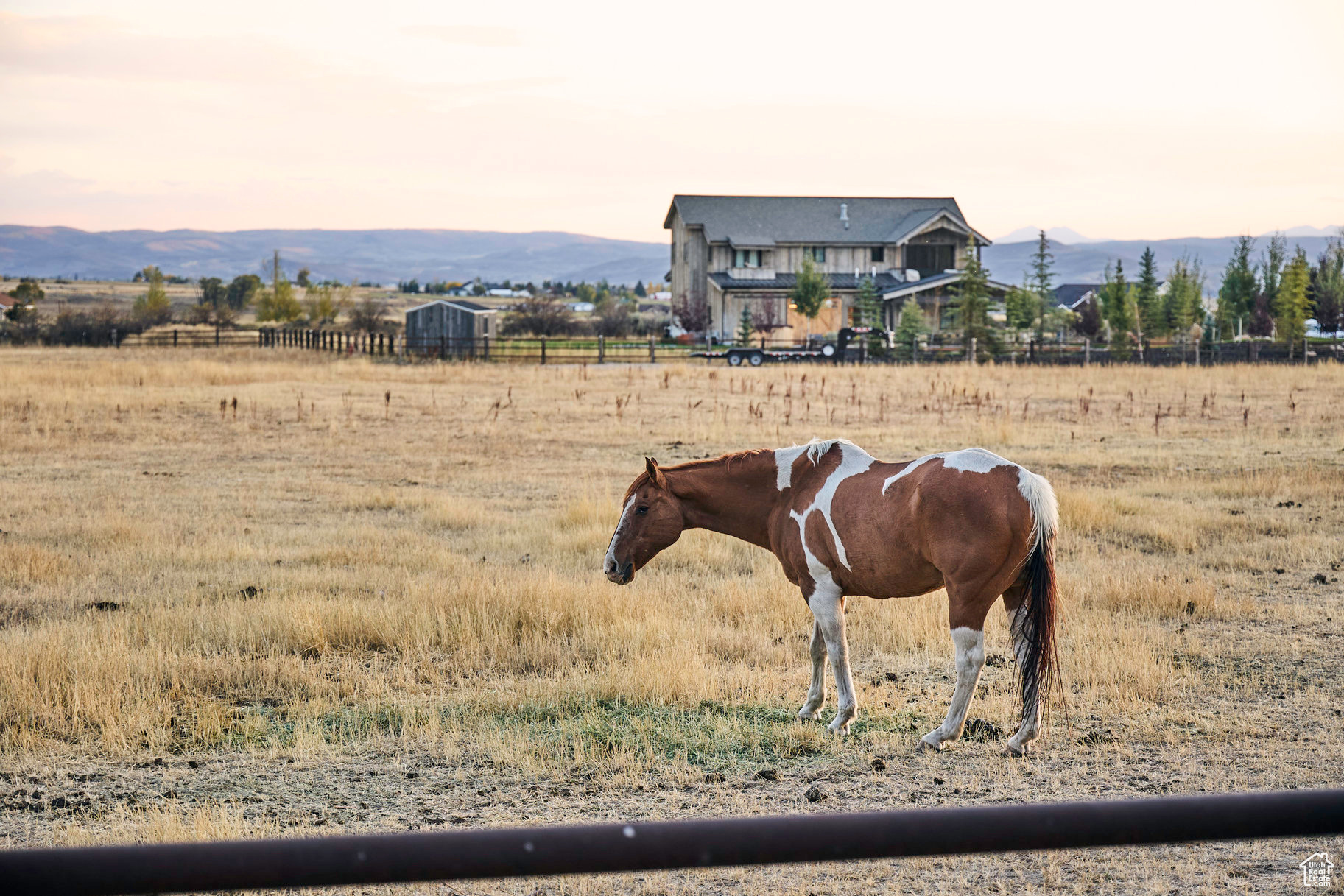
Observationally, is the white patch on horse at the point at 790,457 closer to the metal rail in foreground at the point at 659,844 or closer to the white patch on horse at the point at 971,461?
the white patch on horse at the point at 971,461

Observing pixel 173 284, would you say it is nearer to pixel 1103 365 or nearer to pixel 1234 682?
pixel 1103 365

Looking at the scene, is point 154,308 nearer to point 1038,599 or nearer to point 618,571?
point 618,571

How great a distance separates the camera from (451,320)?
5903 cm

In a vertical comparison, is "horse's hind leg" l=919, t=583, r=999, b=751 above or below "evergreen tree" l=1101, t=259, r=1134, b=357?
below

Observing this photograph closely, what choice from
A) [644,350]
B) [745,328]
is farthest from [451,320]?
[745,328]

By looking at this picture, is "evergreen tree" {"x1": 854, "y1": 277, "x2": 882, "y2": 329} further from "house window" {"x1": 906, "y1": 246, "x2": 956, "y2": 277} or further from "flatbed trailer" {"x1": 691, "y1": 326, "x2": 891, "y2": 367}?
"house window" {"x1": 906, "y1": 246, "x2": 956, "y2": 277}

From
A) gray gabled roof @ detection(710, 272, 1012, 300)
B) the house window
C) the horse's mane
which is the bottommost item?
the horse's mane

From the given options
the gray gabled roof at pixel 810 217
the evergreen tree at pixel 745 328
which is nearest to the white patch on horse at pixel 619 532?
the evergreen tree at pixel 745 328

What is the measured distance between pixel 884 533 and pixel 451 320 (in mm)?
54560

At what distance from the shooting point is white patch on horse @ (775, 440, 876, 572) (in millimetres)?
6695

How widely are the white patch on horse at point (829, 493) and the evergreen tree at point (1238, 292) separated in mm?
68535

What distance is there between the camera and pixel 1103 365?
129ft

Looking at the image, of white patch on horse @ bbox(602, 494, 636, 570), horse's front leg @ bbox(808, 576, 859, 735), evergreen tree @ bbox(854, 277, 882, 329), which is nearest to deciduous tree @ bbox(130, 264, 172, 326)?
evergreen tree @ bbox(854, 277, 882, 329)

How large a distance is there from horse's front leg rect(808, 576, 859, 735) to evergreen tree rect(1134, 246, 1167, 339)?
173 feet
